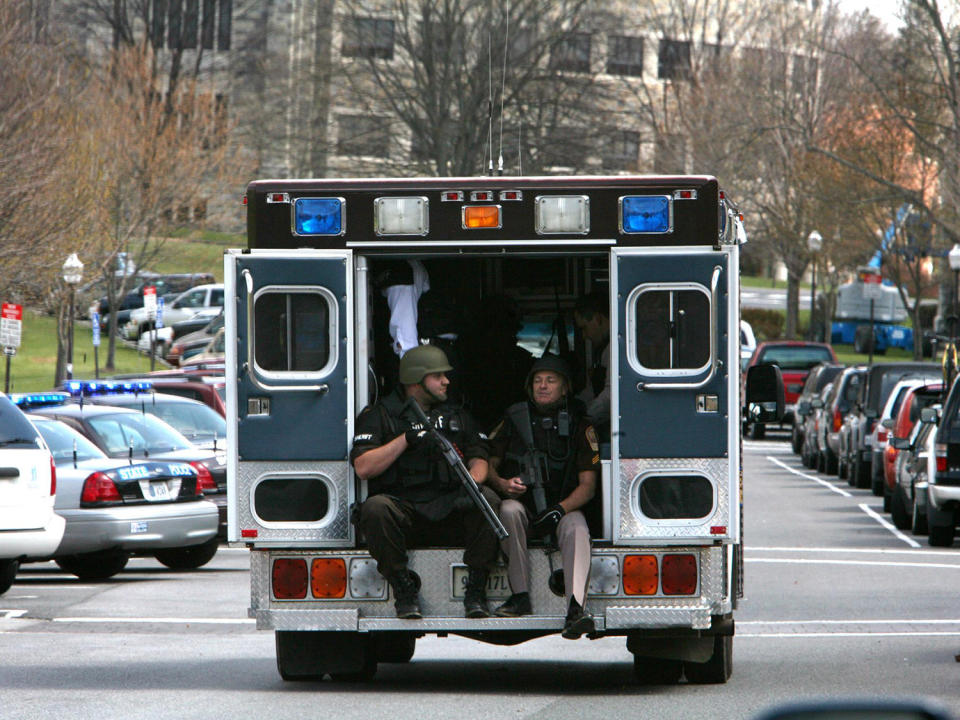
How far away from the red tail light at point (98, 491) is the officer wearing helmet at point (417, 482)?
670cm

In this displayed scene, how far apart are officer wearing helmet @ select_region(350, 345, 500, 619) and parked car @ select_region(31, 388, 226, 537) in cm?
782

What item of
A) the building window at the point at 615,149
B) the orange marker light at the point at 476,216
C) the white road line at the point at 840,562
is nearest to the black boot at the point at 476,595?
the orange marker light at the point at 476,216

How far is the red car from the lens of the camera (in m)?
41.8

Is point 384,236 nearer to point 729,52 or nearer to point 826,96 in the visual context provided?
point 826,96

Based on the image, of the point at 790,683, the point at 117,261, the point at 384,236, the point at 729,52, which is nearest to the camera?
the point at 384,236

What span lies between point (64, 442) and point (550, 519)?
325 inches

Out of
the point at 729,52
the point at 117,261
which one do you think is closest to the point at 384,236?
the point at 117,261

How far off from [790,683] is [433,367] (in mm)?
2589

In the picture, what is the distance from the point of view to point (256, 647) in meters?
11.8

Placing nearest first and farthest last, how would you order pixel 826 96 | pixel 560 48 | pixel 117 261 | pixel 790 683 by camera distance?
pixel 790 683
pixel 117 261
pixel 560 48
pixel 826 96

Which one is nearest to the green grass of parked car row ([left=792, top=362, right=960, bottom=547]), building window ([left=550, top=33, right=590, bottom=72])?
building window ([left=550, top=33, right=590, bottom=72])

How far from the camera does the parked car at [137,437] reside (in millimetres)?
17031

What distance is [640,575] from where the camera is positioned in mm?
9047

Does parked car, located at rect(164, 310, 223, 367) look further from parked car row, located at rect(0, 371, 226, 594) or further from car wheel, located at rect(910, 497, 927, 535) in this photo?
car wheel, located at rect(910, 497, 927, 535)
